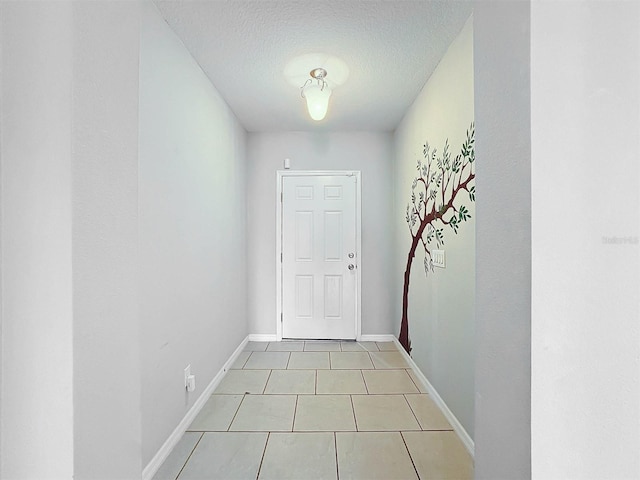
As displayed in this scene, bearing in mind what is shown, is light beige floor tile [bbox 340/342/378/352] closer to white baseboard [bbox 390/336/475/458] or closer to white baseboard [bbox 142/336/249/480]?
white baseboard [bbox 390/336/475/458]

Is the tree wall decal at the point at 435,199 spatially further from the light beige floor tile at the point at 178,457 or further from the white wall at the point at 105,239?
the light beige floor tile at the point at 178,457

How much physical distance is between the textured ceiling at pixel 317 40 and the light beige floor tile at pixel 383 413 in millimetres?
2356

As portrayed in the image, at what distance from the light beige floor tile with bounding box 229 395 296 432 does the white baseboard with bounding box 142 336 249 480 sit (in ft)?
0.89

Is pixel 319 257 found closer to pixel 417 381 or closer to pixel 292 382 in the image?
pixel 292 382

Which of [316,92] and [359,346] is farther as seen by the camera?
[359,346]

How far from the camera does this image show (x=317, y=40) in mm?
2105

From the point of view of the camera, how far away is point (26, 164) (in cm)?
58

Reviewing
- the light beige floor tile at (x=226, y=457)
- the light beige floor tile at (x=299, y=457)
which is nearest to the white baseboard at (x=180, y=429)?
the light beige floor tile at (x=226, y=457)

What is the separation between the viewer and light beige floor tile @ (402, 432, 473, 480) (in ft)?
5.67

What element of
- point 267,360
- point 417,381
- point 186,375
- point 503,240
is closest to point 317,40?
point 503,240

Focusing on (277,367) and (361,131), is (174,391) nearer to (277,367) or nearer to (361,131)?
(277,367)

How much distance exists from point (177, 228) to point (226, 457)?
4.25 feet

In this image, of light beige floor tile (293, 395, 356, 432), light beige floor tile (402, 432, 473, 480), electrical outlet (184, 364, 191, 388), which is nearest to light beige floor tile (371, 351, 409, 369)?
light beige floor tile (293, 395, 356, 432)

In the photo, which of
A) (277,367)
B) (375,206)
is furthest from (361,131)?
(277,367)
